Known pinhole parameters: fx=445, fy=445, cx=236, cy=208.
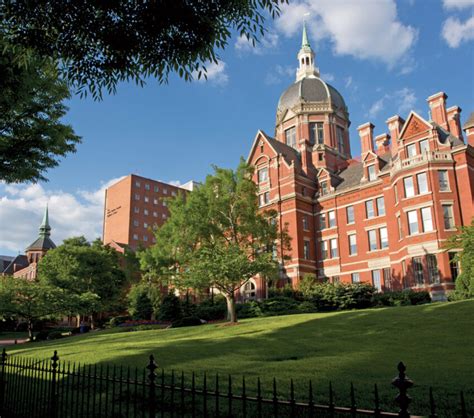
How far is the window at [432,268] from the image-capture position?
3653 centimetres

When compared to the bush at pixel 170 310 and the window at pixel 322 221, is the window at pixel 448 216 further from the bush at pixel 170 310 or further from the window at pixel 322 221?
the bush at pixel 170 310

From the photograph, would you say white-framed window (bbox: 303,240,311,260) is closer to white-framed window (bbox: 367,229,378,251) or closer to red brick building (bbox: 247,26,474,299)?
red brick building (bbox: 247,26,474,299)

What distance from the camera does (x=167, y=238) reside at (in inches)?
1682

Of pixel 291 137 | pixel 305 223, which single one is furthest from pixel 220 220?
pixel 291 137

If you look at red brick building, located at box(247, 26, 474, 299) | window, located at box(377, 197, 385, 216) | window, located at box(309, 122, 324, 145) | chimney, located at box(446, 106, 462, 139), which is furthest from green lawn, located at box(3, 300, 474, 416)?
window, located at box(309, 122, 324, 145)

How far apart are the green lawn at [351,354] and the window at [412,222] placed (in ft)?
45.7

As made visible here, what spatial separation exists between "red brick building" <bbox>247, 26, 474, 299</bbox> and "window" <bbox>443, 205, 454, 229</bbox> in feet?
0.25

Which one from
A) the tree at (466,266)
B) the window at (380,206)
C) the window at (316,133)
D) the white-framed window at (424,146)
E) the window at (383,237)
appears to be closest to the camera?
the tree at (466,266)

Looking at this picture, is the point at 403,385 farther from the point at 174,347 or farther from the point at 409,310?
the point at 409,310

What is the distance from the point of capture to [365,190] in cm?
4634

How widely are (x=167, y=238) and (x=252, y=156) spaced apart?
55.6 ft

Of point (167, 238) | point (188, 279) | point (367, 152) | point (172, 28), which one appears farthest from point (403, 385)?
point (367, 152)

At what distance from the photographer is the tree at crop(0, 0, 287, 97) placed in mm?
7871

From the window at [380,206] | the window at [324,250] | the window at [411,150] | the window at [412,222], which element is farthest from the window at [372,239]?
the window at [411,150]
